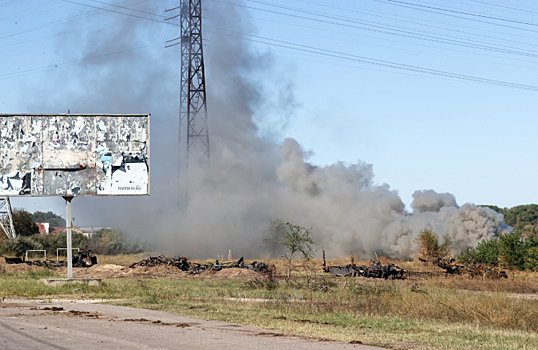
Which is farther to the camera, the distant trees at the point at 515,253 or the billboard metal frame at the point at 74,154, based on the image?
the distant trees at the point at 515,253

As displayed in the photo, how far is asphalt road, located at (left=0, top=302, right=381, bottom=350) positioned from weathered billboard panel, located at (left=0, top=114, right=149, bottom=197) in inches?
435

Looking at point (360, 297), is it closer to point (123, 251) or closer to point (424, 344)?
point (424, 344)

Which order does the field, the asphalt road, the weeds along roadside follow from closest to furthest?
the asphalt road → the field → the weeds along roadside

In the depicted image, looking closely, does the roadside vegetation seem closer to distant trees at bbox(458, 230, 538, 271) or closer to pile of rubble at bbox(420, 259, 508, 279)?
pile of rubble at bbox(420, 259, 508, 279)

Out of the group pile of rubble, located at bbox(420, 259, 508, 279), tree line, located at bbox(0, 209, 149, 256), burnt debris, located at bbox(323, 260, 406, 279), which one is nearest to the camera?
pile of rubble, located at bbox(420, 259, 508, 279)

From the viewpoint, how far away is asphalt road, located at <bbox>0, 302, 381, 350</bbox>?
11352 millimetres

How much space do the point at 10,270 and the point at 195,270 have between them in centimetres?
1411

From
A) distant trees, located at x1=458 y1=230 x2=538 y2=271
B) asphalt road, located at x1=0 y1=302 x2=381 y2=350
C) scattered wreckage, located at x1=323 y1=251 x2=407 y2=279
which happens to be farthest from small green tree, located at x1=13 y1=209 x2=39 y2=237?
asphalt road, located at x1=0 y1=302 x2=381 y2=350

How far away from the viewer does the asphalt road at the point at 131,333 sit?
11.4m

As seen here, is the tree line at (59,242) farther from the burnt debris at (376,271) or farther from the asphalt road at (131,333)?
the asphalt road at (131,333)

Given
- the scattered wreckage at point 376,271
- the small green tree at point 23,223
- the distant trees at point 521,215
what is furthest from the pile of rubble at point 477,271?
the distant trees at point 521,215

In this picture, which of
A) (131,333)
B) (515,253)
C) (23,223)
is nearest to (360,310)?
(131,333)

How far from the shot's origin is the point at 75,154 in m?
27.8

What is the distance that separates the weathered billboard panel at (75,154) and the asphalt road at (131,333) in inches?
435
